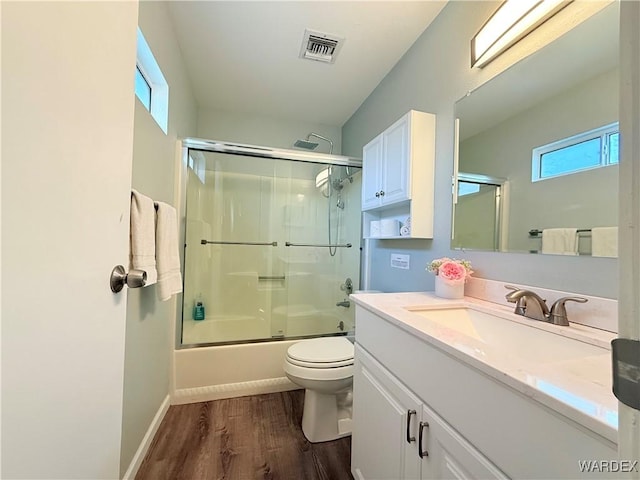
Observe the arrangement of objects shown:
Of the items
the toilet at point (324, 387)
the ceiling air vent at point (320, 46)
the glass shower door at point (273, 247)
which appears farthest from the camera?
the glass shower door at point (273, 247)

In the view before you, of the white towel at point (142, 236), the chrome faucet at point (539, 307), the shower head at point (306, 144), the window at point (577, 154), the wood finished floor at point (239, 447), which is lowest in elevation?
the wood finished floor at point (239, 447)

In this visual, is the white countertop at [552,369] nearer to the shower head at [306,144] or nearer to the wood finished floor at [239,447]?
the wood finished floor at [239,447]

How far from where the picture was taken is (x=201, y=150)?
208cm

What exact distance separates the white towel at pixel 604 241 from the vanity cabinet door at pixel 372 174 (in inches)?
43.0

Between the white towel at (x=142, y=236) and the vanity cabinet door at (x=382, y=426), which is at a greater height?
the white towel at (x=142, y=236)

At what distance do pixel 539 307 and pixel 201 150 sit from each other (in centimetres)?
223

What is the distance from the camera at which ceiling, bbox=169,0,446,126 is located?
1497 mm

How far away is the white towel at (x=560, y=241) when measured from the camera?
35.0 inches

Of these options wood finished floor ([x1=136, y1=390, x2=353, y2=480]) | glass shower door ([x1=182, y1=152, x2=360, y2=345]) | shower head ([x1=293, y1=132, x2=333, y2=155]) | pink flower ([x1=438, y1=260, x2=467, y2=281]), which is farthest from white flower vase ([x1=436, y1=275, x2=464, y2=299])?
shower head ([x1=293, y1=132, x2=333, y2=155])

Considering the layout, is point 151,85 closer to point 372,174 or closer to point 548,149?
point 372,174

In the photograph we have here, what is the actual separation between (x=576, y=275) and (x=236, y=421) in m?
1.85

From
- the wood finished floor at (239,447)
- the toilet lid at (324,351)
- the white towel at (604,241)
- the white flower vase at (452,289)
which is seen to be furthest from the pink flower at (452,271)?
the wood finished floor at (239,447)

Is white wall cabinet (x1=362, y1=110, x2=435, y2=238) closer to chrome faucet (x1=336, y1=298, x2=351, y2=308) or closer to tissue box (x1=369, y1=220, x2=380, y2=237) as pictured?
tissue box (x1=369, y1=220, x2=380, y2=237)

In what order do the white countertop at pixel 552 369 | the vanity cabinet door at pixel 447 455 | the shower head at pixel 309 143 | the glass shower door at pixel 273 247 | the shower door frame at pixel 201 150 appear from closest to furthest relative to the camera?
the white countertop at pixel 552 369 < the vanity cabinet door at pixel 447 455 < the shower door frame at pixel 201 150 < the glass shower door at pixel 273 247 < the shower head at pixel 309 143
